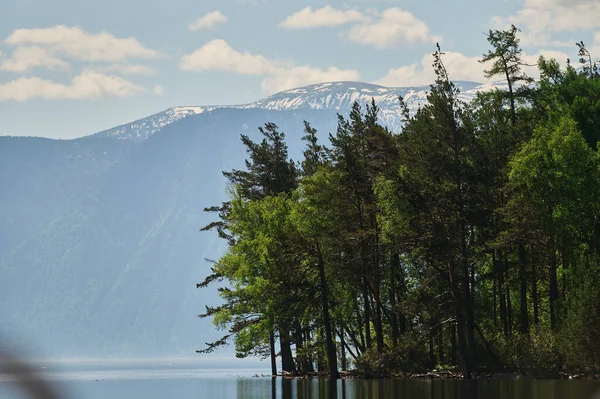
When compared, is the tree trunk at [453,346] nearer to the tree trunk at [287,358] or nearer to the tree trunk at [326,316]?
the tree trunk at [326,316]

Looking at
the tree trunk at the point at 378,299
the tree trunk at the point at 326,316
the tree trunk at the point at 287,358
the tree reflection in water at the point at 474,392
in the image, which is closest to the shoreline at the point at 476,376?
the tree trunk at the point at 326,316

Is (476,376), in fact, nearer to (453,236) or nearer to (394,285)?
(453,236)

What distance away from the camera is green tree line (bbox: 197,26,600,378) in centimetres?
5041

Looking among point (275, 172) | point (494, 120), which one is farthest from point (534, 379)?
point (275, 172)

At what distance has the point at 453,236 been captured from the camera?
53562 millimetres

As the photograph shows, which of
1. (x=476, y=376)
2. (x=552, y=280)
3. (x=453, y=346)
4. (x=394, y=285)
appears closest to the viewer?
(x=552, y=280)

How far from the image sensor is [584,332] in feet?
146

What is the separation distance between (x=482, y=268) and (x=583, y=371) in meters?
14.5

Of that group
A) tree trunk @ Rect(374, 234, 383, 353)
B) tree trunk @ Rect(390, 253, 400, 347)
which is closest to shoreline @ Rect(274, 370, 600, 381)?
tree trunk @ Rect(374, 234, 383, 353)

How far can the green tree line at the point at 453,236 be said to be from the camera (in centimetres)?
5041

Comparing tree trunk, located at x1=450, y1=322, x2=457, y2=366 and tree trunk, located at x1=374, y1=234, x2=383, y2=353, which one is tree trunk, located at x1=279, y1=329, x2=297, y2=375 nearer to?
tree trunk, located at x1=374, y1=234, x2=383, y2=353

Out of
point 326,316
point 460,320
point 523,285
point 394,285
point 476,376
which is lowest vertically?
point 476,376

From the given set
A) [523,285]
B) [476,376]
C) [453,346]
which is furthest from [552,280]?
[453,346]

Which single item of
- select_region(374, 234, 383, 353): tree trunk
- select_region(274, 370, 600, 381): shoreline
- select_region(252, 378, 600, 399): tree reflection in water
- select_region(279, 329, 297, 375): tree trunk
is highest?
select_region(374, 234, 383, 353): tree trunk
